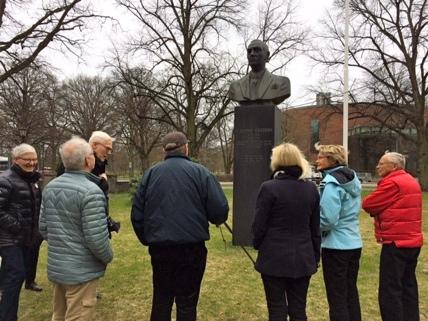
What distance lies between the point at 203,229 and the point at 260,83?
480 cm

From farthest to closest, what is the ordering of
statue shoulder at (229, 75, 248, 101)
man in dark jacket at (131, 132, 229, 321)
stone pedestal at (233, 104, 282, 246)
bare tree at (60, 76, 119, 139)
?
bare tree at (60, 76, 119, 139) < statue shoulder at (229, 75, 248, 101) < stone pedestal at (233, 104, 282, 246) < man in dark jacket at (131, 132, 229, 321)

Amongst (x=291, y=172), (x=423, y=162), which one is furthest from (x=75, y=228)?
(x=423, y=162)

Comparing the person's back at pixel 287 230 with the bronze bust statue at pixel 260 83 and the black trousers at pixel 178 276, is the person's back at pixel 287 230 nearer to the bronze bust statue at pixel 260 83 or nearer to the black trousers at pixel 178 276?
the black trousers at pixel 178 276

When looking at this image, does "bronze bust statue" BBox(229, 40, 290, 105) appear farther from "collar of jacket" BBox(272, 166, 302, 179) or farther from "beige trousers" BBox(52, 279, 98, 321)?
"beige trousers" BBox(52, 279, 98, 321)

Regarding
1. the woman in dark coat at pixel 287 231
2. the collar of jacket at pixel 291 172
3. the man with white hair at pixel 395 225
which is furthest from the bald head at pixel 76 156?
the man with white hair at pixel 395 225

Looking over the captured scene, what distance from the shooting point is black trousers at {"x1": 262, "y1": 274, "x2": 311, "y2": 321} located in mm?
3344

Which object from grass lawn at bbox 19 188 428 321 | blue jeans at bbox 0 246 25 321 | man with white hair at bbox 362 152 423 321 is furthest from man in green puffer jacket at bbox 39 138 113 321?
man with white hair at bbox 362 152 423 321

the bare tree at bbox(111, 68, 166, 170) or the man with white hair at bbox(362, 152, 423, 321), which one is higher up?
the bare tree at bbox(111, 68, 166, 170)

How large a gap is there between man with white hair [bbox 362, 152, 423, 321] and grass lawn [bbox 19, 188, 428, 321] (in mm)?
825

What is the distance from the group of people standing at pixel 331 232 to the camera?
326cm

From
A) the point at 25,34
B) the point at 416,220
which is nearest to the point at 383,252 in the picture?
the point at 416,220

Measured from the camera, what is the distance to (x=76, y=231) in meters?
3.12

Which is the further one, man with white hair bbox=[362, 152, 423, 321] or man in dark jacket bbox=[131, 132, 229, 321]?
man with white hair bbox=[362, 152, 423, 321]

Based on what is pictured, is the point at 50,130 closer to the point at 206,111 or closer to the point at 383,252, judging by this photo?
the point at 206,111
